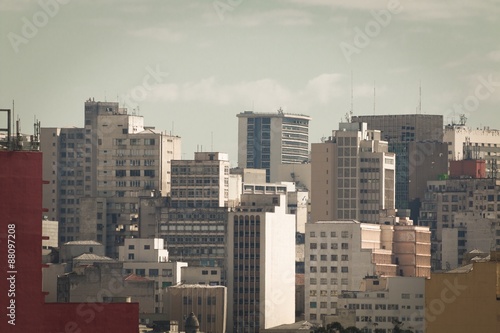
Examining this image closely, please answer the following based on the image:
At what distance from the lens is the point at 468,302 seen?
6058 inches

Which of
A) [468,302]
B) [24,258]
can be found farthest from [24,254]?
[468,302]

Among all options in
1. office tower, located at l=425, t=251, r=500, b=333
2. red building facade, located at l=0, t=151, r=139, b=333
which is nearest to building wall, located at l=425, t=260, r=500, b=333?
office tower, located at l=425, t=251, r=500, b=333

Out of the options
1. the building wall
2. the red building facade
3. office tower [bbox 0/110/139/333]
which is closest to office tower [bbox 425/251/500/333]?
the building wall

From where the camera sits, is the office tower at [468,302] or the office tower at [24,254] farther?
the office tower at [468,302]

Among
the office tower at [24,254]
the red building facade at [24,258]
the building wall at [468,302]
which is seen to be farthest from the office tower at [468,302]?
the office tower at [24,254]

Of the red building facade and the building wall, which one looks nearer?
the red building facade

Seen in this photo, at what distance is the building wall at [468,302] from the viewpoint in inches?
6009

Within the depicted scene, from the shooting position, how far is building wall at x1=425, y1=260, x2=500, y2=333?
15262 cm

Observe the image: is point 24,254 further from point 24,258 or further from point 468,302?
point 468,302

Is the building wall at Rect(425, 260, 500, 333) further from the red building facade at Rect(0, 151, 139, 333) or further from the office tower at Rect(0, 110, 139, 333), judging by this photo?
the office tower at Rect(0, 110, 139, 333)

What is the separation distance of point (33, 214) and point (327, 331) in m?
78.6

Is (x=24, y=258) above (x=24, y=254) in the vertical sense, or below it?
below

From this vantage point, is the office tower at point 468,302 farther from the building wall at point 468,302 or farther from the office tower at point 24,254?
→ the office tower at point 24,254

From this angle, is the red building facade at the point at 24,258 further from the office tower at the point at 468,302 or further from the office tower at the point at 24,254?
the office tower at the point at 468,302
